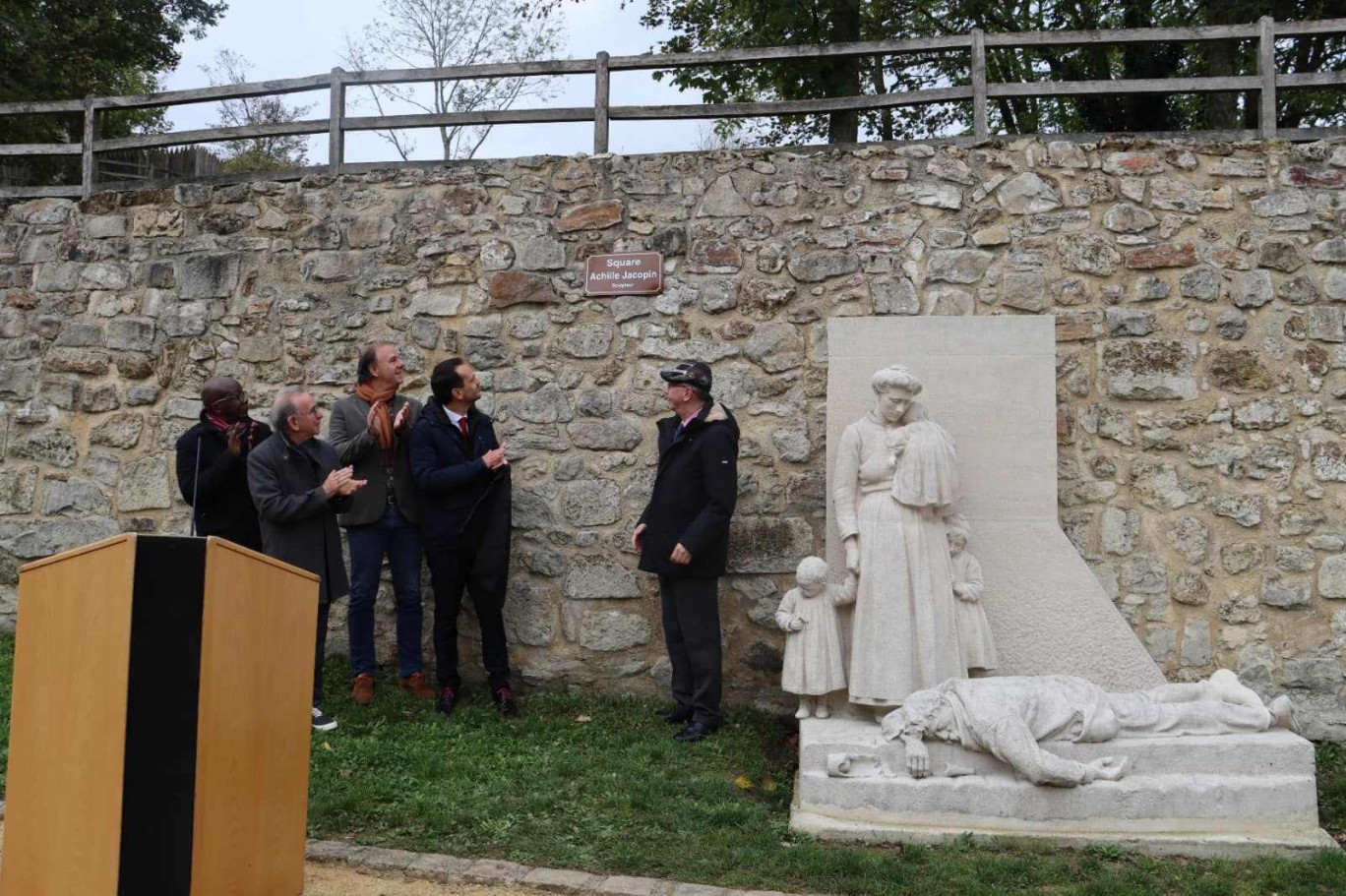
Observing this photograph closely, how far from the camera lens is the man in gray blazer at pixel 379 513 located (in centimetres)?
548

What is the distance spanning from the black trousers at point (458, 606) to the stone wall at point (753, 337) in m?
0.56

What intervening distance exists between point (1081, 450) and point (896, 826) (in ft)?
7.48

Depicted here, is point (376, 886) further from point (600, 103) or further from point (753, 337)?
point (600, 103)

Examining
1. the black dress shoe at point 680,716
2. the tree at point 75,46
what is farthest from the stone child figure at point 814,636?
the tree at point 75,46

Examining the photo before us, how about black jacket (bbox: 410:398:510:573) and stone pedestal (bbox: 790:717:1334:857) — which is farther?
black jacket (bbox: 410:398:510:573)

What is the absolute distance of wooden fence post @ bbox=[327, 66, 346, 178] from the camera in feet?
21.5

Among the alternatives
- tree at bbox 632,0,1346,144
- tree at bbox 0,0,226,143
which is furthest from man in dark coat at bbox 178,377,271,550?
tree at bbox 0,0,226,143

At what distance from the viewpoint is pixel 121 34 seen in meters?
11.4

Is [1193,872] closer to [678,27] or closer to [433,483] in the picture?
[433,483]

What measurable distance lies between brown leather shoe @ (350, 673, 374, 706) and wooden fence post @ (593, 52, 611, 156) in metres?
2.88

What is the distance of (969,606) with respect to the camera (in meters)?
4.89

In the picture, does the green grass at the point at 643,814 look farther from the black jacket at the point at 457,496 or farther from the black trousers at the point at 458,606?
the black jacket at the point at 457,496

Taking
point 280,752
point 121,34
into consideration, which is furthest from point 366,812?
point 121,34

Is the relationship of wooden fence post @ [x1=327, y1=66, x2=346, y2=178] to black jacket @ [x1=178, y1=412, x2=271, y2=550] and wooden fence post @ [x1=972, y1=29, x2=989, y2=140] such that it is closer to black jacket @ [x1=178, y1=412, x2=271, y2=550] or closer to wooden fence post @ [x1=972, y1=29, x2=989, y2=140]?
black jacket @ [x1=178, y1=412, x2=271, y2=550]
